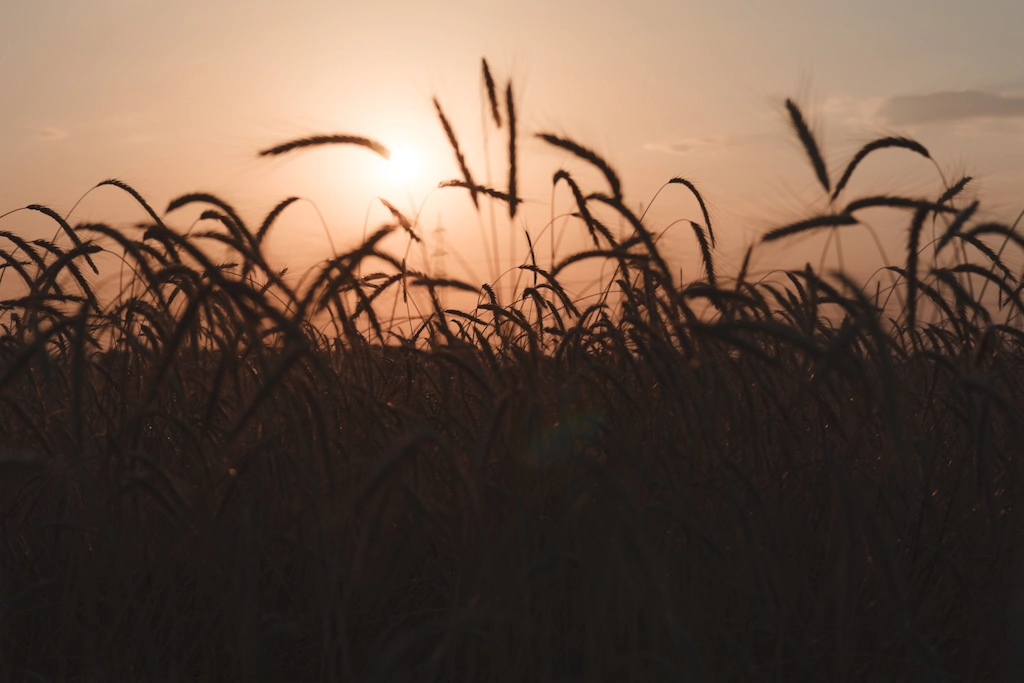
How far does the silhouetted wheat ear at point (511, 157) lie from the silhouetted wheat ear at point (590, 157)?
0.17 meters

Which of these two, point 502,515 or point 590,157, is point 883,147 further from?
point 502,515

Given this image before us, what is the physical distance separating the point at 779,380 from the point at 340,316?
62.9 inches

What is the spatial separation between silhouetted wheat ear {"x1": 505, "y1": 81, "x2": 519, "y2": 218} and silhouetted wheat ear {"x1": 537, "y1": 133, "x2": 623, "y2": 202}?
6.8 inches

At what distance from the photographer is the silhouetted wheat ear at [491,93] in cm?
418

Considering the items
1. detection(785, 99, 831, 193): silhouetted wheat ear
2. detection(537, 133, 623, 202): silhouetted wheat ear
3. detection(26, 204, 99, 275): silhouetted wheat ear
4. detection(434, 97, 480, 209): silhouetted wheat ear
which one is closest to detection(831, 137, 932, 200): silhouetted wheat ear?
detection(785, 99, 831, 193): silhouetted wheat ear

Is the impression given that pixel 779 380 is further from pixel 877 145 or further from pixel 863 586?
pixel 877 145

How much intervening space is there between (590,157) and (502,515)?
1887 millimetres

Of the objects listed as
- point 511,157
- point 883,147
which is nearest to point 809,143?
point 883,147

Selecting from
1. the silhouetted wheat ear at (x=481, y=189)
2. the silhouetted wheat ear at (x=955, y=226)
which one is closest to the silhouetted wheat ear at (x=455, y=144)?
the silhouetted wheat ear at (x=481, y=189)

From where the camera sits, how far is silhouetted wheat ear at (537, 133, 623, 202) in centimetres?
344

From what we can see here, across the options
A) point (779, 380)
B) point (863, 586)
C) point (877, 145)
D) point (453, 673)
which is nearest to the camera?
point (453, 673)

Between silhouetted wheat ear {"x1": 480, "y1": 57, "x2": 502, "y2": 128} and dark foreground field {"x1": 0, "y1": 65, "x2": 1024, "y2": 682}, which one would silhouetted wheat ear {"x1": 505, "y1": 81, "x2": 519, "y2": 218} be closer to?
silhouetted wheat ear {"x1": 480, "y1": 57, "x2": 502, "y2": 128}

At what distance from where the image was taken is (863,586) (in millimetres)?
2227

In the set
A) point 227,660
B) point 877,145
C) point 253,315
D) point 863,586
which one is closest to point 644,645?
point 863,586
